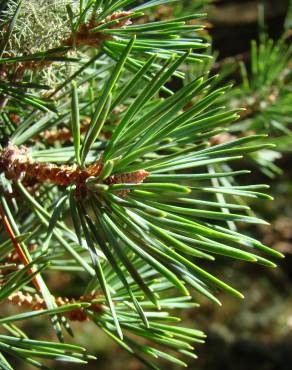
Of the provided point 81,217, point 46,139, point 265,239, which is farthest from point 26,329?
point 81,217

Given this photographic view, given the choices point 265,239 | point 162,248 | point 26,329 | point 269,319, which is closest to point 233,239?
point 162,248

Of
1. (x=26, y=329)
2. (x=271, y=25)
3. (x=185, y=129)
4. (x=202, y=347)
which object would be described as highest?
(x=271, y=25)

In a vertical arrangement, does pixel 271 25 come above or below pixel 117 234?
above

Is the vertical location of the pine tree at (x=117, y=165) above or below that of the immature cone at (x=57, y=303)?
above

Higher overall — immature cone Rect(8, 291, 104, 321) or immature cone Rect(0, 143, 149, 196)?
immature cone Rect(0, 143, 149, 196)

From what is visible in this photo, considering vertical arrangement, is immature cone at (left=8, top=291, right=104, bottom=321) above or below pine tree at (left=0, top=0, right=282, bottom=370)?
below

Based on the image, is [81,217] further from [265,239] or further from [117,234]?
[265,239]

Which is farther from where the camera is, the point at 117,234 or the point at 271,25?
the point at 271,25

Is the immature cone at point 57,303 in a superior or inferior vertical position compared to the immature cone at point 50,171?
inferior

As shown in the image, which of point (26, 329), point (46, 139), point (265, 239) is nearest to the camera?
point (46, 139)

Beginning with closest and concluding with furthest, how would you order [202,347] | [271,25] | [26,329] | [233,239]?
1. [233,239]
2. [26,329]
3. [202,347]
4. [271,25]
